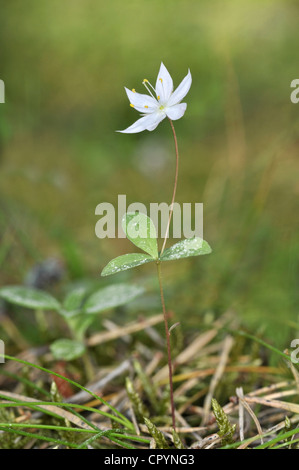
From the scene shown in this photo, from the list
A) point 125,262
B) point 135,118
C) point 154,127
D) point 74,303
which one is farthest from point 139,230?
point 135,118

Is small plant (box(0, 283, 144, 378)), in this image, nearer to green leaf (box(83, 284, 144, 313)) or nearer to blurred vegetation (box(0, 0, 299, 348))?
green leaf (box(83, 284, 144, 313))

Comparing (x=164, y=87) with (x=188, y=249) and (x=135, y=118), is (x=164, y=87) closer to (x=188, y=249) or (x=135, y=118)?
(x=188, y=249)

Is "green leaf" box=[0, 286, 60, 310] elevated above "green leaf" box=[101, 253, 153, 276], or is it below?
below

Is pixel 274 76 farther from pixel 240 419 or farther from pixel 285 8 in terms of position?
pixel 240 419

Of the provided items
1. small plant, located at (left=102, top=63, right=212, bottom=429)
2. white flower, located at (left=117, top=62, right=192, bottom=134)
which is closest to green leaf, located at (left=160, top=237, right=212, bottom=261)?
small plant, located at (left=102, top=63, right=212, bottom=429)

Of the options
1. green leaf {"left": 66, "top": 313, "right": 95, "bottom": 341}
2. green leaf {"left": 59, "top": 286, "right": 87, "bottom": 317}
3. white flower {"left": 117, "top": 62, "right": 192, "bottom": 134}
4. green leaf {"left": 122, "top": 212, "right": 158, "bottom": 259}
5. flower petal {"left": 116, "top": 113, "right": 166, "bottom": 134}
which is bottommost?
green leaf {"left": 66, "top": 313, "right": 95, "bottom": 341}

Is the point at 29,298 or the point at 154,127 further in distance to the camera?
the point at 29,298
